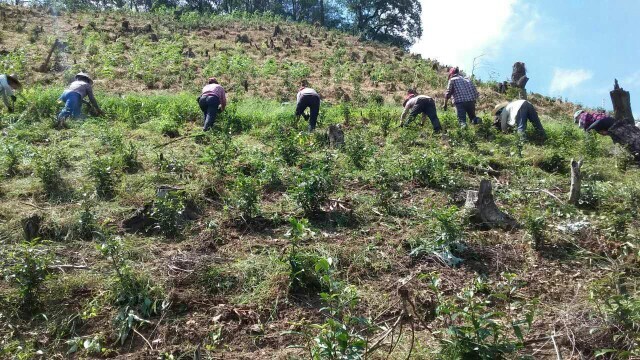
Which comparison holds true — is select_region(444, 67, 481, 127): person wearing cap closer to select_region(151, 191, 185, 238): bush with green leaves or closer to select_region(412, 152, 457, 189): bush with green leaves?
select_region(412, 152, 457, 189): bush with green leaves

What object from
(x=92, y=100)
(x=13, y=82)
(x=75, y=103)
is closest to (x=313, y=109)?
(x=92, y=100)

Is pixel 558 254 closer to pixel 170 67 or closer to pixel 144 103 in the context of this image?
pixel 144 103

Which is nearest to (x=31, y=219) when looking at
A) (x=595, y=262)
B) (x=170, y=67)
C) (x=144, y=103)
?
(x=595, y=262)

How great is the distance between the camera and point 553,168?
720cm

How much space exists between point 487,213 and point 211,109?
17.0ft

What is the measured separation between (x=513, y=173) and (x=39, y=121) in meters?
8.01

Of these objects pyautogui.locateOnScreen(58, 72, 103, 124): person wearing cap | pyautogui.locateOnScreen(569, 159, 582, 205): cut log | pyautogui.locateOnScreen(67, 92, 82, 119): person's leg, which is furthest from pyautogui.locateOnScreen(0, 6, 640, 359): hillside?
pyautogui.locateOnScreen(67, 92, 82, 119): person's leg

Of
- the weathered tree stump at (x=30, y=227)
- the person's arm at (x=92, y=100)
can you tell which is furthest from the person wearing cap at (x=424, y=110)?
the weathered tree stump at (x=30, y=227)

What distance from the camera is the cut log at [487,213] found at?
505cm

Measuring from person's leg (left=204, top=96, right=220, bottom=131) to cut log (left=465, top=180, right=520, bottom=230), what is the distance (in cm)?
489

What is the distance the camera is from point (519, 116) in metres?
8.94

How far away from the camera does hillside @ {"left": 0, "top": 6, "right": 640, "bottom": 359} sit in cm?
320

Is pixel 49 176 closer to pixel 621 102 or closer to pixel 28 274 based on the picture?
pixel 28 274

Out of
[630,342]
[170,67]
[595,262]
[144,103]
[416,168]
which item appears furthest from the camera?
[170,67]
